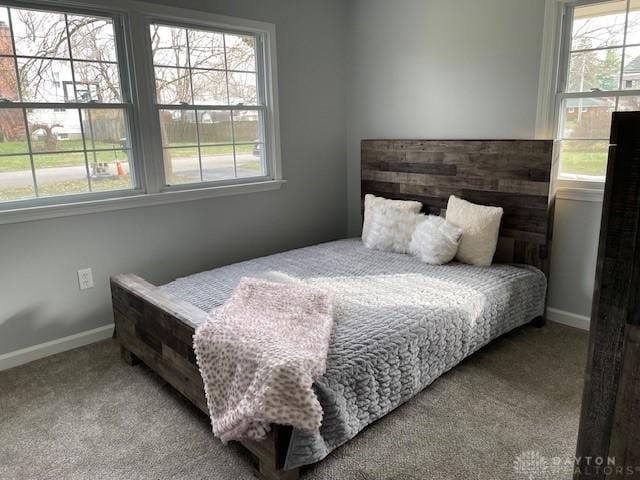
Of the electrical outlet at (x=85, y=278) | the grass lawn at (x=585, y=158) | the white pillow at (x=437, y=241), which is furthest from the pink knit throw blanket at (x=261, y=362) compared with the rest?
the grass lawn at (x=585, y=158)

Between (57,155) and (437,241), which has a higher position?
(57,155)

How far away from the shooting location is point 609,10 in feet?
8.89

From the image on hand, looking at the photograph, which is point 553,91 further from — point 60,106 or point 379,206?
point 60,106

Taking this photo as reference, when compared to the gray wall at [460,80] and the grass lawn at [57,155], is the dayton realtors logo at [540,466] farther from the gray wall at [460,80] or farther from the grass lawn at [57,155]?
the grass lawn at [57,155]

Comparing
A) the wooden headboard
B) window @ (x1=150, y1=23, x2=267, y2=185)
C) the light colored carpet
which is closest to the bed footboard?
the light colored carpet

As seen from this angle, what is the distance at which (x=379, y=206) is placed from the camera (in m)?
3.60

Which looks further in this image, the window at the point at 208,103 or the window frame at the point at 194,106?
the window at the point at 208,103

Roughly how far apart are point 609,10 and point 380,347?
2.37m

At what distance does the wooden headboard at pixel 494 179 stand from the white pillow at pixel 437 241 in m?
0.33

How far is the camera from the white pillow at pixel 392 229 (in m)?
3.37

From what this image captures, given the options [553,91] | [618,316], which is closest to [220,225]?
[553,91]

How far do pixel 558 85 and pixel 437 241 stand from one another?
1209 millimetres

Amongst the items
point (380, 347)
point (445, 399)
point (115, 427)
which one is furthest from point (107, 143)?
point (445, 399)

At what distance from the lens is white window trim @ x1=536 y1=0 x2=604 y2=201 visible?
2.84 m
